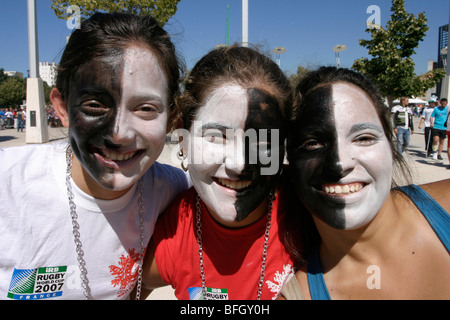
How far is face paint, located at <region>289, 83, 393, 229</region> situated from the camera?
1.44 metres

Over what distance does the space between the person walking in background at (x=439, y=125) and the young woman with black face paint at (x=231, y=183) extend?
26.3 feet

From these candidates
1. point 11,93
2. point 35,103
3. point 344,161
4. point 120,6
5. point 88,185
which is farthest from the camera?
point 11,93

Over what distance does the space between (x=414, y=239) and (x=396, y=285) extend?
0.22 m

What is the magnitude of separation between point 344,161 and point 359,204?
8.2 inches

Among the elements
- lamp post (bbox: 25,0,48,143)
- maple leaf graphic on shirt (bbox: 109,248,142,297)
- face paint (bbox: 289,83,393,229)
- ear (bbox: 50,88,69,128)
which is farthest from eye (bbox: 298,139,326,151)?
lamp post (bbox: 25,0,48,143)

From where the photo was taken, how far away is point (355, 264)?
156 cm

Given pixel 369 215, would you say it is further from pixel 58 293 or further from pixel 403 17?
pixel 403 17

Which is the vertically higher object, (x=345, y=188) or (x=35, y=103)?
(x=35, y=103)

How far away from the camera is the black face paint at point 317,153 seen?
1.45 m

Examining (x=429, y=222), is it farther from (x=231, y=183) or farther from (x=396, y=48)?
(x=396, y=48)

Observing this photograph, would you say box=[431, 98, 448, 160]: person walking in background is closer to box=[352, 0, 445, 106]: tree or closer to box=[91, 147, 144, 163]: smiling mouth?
box=[352, 0, 445, 106]: tree

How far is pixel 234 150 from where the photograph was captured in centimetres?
157

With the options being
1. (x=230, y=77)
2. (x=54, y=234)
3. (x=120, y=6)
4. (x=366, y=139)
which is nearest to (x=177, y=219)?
(x=54, y=234)
